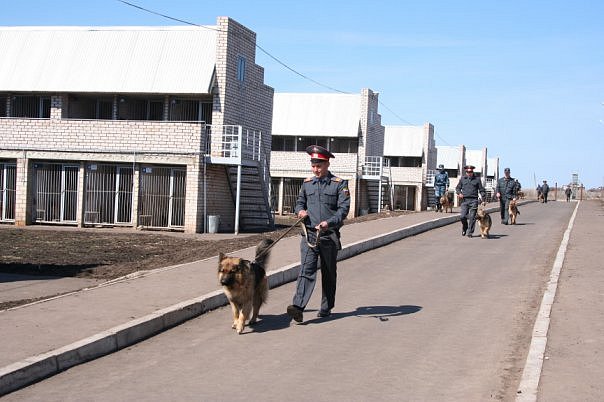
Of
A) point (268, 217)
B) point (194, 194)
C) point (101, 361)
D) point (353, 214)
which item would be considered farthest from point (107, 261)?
A: point (353, 214)

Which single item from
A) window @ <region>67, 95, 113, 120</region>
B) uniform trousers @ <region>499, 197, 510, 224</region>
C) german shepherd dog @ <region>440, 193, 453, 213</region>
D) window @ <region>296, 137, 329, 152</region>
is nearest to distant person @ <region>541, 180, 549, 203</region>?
window @ <region>296, 137, 329, 152</region>

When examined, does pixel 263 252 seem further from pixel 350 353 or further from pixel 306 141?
pixel 306 141

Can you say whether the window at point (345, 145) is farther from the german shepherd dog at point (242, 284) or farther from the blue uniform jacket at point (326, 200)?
the german shepherd dog at point (242, 284)

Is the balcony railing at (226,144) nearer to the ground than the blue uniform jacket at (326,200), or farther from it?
farther from it

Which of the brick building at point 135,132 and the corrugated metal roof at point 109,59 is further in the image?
the corrugated metal roof at point 109,59

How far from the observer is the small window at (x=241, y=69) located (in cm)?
2788

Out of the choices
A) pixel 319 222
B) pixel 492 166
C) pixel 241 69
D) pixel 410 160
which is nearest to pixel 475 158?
pixel 492 166

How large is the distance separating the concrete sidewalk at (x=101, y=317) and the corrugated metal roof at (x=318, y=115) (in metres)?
31.3

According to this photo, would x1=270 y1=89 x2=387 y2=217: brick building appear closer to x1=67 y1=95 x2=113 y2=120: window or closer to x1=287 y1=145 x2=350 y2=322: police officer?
x1=67 y1=95 x2=113 y2=120: window

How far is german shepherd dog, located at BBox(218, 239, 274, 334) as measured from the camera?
8.53m

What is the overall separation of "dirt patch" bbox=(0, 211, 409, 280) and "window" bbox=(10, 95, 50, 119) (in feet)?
19.1

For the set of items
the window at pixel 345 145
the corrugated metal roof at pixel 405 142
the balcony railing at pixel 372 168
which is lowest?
the balcony railing at pixel 372 168

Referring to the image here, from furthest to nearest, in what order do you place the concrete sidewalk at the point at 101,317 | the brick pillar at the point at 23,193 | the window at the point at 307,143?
1. the window at the point at 307,143
2. the brick pillar at the point at 23,193
3. the concrete sidewalk at the point at 101,317

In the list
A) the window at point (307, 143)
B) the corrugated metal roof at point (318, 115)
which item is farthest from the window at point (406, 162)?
the corrugated metal roof at point (318, 115)
